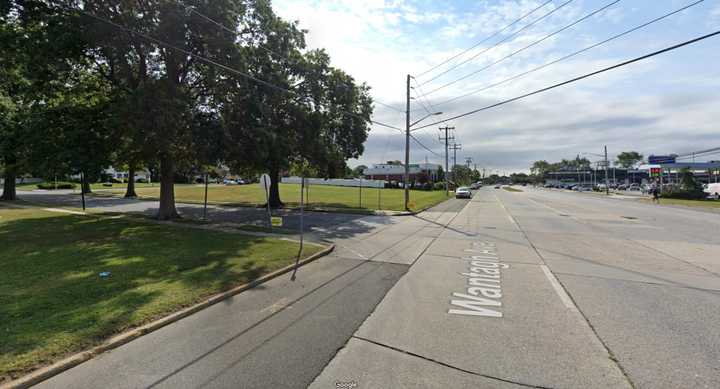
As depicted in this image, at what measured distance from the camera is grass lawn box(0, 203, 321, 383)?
4.43 metres

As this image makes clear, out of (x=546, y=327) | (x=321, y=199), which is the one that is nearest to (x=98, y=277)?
(x=546, y=327)

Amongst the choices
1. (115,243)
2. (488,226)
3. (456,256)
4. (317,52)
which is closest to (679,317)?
(456,256)

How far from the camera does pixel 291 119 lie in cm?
2234

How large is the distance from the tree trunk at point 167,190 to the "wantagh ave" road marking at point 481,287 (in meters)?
14.8

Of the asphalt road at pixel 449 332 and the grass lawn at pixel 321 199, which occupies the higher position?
the grass lawn at pixel 321 199

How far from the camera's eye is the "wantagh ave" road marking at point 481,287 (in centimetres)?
559

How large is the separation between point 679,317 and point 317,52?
24.7m

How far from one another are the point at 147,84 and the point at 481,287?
540 inches

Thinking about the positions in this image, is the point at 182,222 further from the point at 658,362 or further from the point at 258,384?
the point at 658,362

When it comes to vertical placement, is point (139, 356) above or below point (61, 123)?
below

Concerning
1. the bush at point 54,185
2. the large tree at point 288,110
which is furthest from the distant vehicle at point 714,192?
the bush at point 54,185

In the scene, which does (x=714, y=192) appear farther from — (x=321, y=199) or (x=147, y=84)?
(x=147, y=84)

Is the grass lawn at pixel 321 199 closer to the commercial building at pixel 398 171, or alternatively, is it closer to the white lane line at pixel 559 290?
the white lane line at pixel 559 290

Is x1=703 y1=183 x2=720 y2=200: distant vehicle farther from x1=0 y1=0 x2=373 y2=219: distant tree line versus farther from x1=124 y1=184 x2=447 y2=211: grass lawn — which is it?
x1=0 y1=0 x2=373 y2=219: distant tree line
